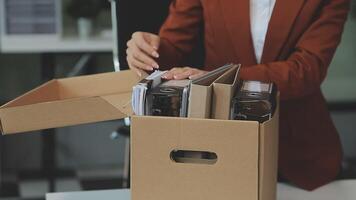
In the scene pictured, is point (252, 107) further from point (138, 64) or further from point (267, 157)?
point (138, 64)

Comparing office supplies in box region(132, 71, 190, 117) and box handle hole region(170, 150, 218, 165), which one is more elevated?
office supplies in box region(132, 71, 190, 117)

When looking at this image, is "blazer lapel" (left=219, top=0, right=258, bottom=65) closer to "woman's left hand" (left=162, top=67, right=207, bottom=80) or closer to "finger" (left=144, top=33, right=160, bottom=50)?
"finger" (left=144, top=33, right=160, bottom=50)

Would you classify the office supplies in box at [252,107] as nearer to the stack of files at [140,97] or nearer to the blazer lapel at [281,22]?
the stack of files at [140,97]

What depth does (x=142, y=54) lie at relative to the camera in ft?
4.89

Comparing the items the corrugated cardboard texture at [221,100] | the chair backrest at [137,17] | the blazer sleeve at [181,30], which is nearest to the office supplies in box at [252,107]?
the corrugated cardboard texture at [221,100]

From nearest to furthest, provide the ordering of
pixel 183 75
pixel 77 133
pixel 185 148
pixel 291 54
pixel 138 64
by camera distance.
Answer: pixel 185 148 → pixel 183 75 → pixel 138 64 → pixel 291 54 → pixel 77 133

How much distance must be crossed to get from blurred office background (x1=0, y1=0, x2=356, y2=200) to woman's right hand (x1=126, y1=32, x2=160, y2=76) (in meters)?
1.60

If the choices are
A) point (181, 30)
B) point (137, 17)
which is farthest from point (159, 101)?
point (137, 17)

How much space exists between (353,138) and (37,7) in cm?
175

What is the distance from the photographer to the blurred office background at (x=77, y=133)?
326 centimetres

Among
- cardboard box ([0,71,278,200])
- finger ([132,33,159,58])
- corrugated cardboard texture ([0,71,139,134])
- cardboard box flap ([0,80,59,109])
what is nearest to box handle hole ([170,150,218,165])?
cardboard box ([0,71,278,200])

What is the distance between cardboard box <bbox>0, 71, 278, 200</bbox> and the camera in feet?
3.54

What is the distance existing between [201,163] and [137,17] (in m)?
1.17

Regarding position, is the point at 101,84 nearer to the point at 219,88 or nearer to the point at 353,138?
the point at 219,88
